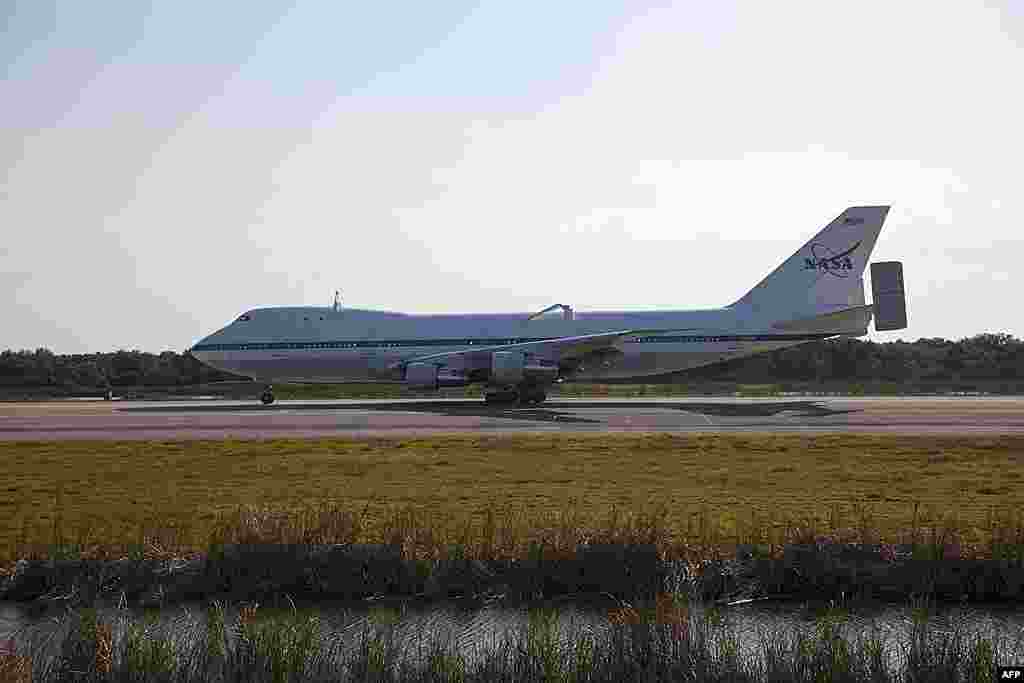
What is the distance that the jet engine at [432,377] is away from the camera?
1571 inches

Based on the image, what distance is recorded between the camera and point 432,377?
40000mm

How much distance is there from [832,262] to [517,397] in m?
14.5

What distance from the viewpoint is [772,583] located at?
450 inches

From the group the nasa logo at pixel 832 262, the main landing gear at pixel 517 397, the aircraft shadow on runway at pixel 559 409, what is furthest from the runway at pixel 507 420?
the nasa logo at pixel 832 262

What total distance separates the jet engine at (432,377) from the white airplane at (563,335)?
41 mm

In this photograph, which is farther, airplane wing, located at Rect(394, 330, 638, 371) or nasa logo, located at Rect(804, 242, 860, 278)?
nasa logo, located at Rect(804, 242, 860, 278)

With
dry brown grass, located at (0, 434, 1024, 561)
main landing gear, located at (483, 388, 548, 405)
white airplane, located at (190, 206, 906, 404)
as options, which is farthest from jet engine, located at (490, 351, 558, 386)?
dry brown grass, located at (0, 434, 1024, 561)

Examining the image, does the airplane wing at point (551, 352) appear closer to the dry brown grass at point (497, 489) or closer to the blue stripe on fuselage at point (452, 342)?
the blue stripe on fuselage at point (452, 342)

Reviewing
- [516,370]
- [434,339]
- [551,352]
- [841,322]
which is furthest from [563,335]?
[841,322]

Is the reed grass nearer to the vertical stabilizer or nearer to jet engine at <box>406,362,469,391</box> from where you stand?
jet engine at <box>406,362,469,391</box>

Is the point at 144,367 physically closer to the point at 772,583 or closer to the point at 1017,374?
the point at 1017,374

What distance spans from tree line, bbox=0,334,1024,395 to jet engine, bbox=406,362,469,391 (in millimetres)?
33758

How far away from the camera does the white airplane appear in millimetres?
40094

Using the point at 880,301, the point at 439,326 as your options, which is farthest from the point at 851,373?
the point at 439,326
